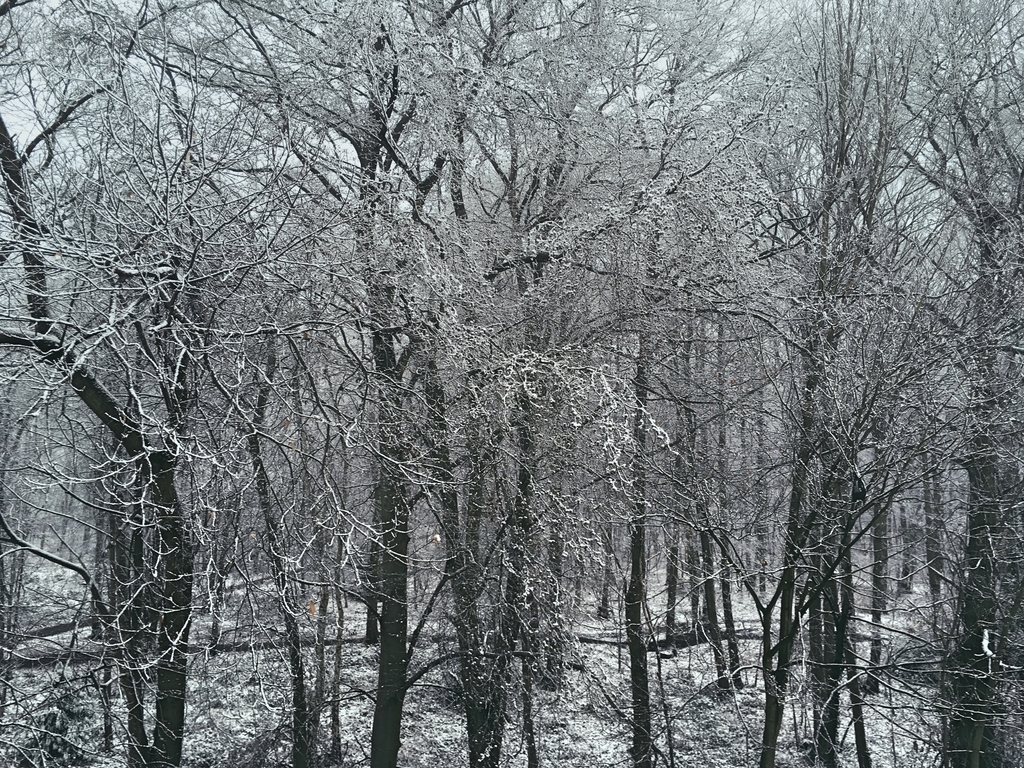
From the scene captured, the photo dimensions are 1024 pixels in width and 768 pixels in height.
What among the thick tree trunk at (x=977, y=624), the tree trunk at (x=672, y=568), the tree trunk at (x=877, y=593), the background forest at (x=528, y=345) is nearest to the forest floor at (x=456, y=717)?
the background forest at (x=528, y=345)

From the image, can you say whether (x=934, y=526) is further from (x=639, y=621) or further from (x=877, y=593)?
(x=639, y=621)

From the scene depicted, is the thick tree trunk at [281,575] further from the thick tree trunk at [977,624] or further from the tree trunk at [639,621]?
the thick tree trunk at [977,624]

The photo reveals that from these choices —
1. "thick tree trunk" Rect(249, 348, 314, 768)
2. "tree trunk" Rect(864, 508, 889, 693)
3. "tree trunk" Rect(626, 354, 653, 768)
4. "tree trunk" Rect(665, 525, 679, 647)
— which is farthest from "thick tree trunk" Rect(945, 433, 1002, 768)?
"thick tree trunk" Rect(249, 348, 314, 768)

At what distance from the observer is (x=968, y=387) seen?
6.41 metres

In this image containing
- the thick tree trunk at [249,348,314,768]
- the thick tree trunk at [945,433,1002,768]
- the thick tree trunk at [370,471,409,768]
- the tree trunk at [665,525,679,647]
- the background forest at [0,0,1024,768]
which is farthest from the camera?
the tree trunk at [665,525,679,647]

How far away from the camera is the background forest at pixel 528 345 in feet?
20.7

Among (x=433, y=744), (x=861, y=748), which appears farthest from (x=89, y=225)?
(x=861, y=748)

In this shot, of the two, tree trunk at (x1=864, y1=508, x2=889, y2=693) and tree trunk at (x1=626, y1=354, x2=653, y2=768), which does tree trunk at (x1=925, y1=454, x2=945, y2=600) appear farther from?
tree trunk at (x1=626, y1=354, x2=653, y2=768)

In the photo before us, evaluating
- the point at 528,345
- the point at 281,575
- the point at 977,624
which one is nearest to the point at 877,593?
the point at 977,624

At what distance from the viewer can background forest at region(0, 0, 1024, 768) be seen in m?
6.30

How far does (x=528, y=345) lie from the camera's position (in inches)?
320

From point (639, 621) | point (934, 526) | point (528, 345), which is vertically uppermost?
point (528, 345)

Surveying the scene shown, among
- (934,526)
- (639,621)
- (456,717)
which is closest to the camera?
(934,526)

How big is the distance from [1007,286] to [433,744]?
30.1ft
